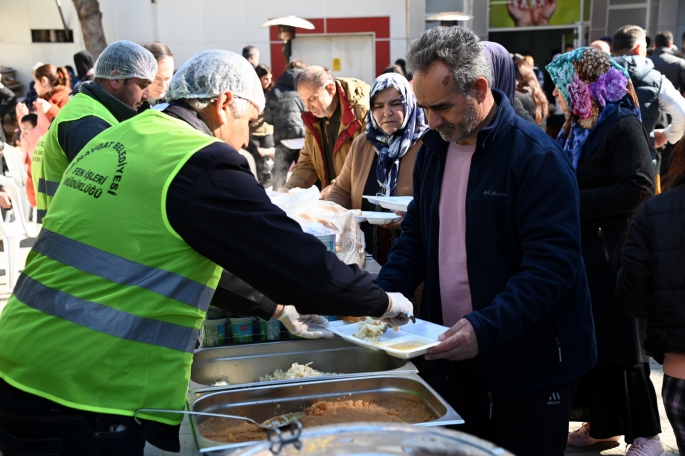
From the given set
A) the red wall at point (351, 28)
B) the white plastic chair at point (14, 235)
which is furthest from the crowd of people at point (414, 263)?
the red wall at point (351, 28)

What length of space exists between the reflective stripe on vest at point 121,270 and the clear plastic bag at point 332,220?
1.09 meters

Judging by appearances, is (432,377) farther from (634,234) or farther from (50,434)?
(50,434)

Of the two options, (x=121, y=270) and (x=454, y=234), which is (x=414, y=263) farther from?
(x=121, y=270)

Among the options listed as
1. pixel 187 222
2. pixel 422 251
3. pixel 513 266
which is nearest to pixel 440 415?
pixel 513 266

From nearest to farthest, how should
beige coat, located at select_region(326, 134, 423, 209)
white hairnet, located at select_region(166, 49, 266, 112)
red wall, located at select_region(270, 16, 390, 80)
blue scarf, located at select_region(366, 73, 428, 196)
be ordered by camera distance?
white hairnet, located at select_region(166, 49, 266, 112) → blue scarf, located at select_region(366, 73, 428, 196) → beige coat, located at select_region(326, 134, 423, 209) → red wall, located at select_region(270, 16, 390, 80)

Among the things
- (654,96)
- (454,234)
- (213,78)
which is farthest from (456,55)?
(654,96)

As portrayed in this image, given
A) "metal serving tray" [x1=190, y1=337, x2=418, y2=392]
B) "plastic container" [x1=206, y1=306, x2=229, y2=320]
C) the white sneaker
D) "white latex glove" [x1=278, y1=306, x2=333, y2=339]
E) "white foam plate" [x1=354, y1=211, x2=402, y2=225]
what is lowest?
the white sneaker

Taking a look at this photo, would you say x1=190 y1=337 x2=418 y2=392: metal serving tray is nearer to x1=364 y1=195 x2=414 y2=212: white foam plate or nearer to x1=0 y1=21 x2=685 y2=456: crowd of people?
x1=0 y1=21 x2=685 y2=456: crowd of people

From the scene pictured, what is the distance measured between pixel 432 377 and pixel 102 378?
5.36ft

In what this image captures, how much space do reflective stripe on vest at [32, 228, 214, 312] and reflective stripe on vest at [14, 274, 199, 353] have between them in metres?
0.07

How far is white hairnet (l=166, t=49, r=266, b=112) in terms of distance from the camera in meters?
1.79

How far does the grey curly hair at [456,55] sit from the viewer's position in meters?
1.94

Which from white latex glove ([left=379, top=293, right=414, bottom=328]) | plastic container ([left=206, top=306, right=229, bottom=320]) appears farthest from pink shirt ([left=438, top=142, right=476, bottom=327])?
plastic container ([left=206, top=306, right=229, bottom=320])

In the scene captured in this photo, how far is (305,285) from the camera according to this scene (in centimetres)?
163
